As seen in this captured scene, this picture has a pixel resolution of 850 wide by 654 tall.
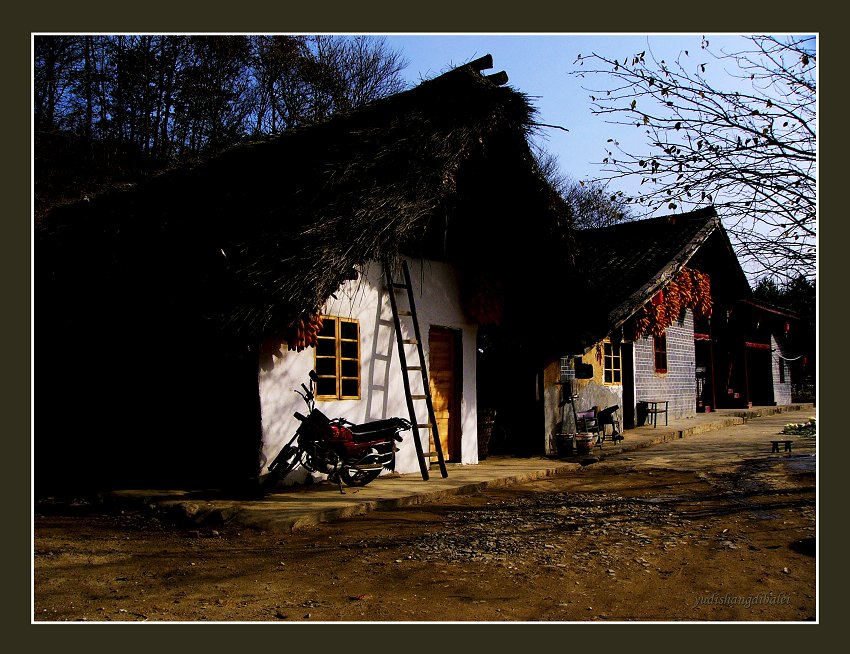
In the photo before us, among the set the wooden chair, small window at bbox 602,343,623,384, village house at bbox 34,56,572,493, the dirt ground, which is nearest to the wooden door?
village house at bbox 34,56,572,493

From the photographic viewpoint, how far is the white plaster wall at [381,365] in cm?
852

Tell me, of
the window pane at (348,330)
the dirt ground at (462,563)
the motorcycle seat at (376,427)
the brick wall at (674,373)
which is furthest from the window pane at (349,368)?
the brick wall at (674,373)

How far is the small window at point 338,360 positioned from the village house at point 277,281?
0.08 feet

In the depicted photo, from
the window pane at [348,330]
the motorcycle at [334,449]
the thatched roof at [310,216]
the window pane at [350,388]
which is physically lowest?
the motorcycle at [334,449]

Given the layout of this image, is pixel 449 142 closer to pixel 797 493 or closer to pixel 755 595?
pixel 797 493

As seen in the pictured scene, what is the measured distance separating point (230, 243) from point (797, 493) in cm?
659

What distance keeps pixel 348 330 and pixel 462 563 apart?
4.57 m

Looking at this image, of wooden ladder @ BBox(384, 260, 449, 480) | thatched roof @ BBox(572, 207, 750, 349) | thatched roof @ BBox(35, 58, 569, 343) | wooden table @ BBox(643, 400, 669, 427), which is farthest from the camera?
wooden table @ BBox(643, 400, 669, 427)

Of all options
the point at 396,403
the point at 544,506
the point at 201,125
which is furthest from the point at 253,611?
the point at 201,125

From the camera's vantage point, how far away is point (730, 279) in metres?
21.5

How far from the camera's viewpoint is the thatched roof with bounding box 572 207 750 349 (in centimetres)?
1216

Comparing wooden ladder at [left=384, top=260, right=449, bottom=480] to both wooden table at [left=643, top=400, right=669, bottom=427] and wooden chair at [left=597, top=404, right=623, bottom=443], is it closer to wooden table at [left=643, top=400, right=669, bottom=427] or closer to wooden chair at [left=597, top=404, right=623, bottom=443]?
wooden chair at [left=597, top=404, right=623, bottom=443]

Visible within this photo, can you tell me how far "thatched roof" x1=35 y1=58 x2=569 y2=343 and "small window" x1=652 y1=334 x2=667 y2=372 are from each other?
767cm

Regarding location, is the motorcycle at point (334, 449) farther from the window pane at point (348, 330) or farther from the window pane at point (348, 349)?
the window pane at point (348, 330)
